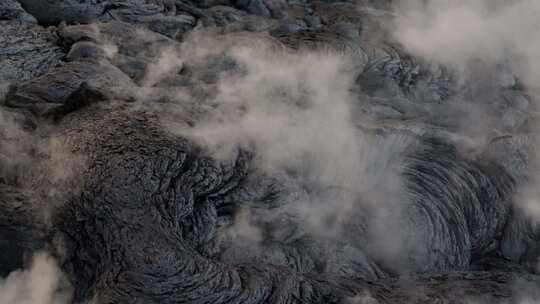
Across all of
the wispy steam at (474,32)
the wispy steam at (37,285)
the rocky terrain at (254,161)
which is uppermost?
the wispy steam at (474,32)

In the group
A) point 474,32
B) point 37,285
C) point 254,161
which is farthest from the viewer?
point 474,32

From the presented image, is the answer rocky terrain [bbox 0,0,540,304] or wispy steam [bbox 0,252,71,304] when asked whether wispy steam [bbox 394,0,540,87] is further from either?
wispy steam [bbox 0,252,71,304]

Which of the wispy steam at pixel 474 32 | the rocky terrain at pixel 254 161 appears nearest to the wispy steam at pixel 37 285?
the rocky terrain at pixel 254 161

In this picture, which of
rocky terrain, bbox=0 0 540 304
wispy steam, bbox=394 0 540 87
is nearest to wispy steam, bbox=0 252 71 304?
rocky terrain, bbox=0 0 540 304

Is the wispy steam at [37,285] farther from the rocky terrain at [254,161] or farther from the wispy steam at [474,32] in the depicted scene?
the wispy steam at [474,32]

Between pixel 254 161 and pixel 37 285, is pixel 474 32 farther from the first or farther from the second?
pixel 37 285

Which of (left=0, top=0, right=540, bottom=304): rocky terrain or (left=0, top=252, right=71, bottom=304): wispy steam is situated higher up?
(left=0, top=0, right=540, bottom=304): rocky terrain

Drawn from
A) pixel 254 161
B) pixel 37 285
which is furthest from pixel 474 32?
pixel 37 285

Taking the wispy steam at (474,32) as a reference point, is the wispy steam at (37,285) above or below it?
below

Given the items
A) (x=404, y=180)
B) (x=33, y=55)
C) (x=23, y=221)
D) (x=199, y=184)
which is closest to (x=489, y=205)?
(x=404, y=180)
